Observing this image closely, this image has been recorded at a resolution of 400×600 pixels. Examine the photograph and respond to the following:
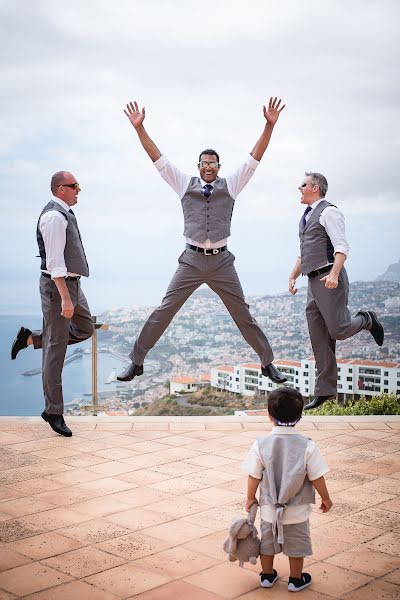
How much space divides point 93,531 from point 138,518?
24 cm

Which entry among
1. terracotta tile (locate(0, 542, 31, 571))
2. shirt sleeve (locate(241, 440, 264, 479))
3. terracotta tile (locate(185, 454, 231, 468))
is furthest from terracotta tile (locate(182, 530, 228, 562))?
terracotta tile (locate(185, 454, 231, 468))

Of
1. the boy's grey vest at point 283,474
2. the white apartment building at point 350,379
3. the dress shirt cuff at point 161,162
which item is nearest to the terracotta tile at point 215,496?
the boy's grey vest at point 283,474

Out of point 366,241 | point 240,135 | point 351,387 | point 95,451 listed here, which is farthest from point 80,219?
point 240,135

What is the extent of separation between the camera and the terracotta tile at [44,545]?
120 inches

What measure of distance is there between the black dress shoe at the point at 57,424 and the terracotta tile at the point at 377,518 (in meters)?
2.14

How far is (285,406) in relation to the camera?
8.73 ft

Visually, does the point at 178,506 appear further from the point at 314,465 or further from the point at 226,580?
the point at 314,465

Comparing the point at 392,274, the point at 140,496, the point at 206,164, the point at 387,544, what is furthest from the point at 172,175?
the point at 392,274

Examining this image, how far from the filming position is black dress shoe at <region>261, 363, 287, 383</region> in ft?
18.1

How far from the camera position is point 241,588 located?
2.71 m

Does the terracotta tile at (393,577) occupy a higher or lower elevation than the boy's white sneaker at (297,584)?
lower

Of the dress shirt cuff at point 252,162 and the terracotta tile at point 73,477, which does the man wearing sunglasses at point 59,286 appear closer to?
the terracotta tile at point 73,477

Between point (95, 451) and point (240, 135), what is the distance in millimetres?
32796

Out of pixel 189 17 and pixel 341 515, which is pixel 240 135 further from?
pixel 341 515
